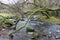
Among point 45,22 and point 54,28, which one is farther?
point 45,22

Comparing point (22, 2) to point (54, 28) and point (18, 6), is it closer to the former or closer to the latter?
point (18, 6)

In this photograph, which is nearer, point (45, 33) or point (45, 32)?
point (45, 33)

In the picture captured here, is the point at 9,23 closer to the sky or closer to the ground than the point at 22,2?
closer to the ground

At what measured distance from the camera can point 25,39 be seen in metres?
11.5

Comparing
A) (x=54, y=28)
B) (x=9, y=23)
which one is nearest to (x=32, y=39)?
(x=54, y=28)

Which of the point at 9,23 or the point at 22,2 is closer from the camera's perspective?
the point at 22,2

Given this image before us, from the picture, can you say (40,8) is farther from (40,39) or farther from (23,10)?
(40,39)

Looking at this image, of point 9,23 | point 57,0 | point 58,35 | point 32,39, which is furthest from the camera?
point 57,0

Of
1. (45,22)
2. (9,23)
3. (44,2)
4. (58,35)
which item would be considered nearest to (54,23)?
(45,22)

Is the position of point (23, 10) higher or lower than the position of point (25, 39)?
higher

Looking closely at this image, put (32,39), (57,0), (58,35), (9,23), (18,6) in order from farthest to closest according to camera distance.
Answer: (57,0), (9,23), (18,6), (58,35), (32,39)

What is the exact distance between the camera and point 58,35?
12258mm

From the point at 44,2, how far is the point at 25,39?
5.10 meters

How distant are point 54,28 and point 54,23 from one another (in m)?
1.43
